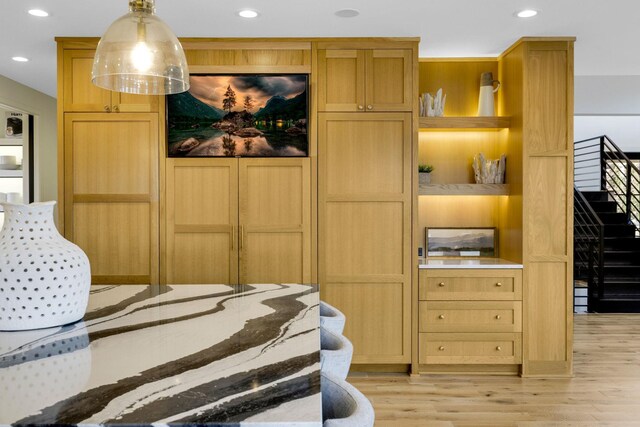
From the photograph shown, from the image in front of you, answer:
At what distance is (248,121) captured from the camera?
156 inches

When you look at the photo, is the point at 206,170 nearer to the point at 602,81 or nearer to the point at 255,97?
the point at 255,97

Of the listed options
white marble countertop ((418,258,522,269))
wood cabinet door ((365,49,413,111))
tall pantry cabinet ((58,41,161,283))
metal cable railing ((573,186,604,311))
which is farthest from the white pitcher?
metal cable railing ((573,186,604,311))

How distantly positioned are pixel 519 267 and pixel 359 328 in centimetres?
126

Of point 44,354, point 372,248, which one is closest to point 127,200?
point 372,248

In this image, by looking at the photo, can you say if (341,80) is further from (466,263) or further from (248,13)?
(466,263)

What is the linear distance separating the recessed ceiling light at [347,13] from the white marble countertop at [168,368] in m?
2.25

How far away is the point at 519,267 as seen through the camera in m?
3.95

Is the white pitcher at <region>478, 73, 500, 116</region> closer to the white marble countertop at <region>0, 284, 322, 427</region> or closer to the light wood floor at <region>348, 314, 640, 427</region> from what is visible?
the light wood floor at <region>348, 314, 640, 427</region>

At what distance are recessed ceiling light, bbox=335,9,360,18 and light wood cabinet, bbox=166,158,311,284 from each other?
3.43 feet

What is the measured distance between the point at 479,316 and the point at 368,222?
1.08m

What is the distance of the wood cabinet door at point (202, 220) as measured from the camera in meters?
3.96

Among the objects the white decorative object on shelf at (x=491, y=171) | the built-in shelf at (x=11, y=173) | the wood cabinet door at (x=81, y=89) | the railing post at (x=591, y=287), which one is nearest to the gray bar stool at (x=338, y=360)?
the white decorative object on shelf at (x=491, y=171)

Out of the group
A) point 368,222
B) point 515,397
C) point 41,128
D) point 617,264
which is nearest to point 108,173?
point 368,222

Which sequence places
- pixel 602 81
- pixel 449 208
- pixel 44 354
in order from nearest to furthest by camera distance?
pixel 44 354, pixel 449 208, pixel 602 81
